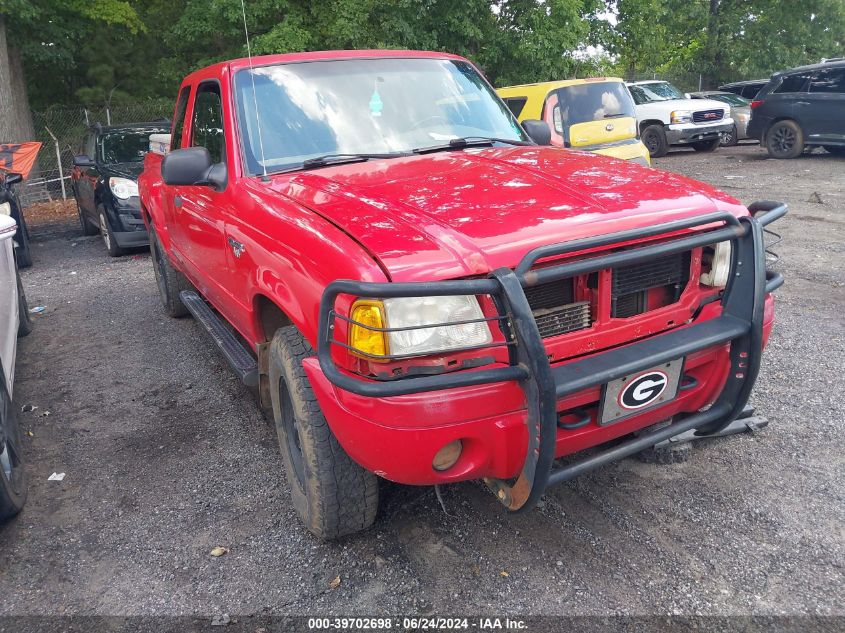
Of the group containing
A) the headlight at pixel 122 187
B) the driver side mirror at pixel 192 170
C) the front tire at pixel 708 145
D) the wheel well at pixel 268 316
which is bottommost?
the front tire at pixel 708 145

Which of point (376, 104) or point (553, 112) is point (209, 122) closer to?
point (376, 104)

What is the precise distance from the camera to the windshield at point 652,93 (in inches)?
698

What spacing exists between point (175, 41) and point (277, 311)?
18395mm

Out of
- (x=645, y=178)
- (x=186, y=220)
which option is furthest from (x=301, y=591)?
(x=186, y=220)

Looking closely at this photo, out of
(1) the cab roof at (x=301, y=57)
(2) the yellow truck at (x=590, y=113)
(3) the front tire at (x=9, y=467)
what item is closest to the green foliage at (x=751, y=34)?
(2) the yellow truck at (x=590, y=113)

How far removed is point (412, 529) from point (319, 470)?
23.1 inches

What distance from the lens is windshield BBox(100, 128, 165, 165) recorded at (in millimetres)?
9492

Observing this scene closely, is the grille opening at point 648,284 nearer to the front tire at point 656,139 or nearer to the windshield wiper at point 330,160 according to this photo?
the windshield wiper at point 330,160

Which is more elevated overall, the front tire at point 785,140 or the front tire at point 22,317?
the front tire at point 785,140

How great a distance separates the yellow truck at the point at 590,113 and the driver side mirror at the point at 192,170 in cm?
649

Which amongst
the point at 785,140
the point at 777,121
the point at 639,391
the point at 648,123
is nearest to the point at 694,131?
the point at 648,123

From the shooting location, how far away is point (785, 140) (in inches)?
599

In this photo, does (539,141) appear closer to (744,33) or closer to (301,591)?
(301,591)

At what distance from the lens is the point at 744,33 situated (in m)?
27.0
